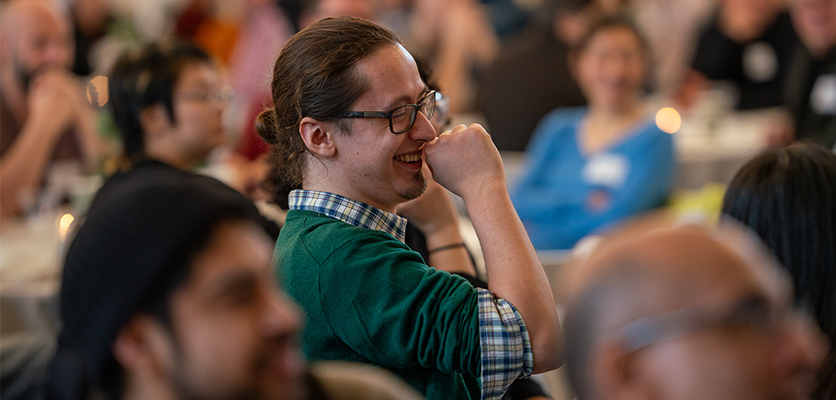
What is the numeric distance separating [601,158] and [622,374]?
280 centimetres

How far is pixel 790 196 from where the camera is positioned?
132cm

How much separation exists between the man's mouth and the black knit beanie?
51 cm

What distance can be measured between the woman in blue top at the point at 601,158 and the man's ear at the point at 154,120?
68.6 inches

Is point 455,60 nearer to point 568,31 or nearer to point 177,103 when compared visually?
point 568,31

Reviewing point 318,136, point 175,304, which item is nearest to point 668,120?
point 318,136

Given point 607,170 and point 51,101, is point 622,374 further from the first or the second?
point 51,101

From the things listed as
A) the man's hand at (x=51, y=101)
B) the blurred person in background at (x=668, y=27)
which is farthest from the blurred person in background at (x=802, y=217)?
the blurred person in background at (x=668, y=27)

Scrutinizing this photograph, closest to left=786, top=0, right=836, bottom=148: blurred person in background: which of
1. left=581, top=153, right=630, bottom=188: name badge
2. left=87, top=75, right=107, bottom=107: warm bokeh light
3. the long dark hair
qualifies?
left=581, top=153, right=630, bottom=188: name badge

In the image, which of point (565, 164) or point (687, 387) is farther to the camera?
point (565, 164)

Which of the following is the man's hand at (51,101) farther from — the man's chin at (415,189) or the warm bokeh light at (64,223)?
the man's chin at (415,189)

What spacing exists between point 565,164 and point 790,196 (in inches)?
90.7

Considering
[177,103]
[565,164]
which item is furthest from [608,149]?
[177,103]

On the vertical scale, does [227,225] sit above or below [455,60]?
above

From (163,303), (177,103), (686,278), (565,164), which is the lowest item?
(565,164)
